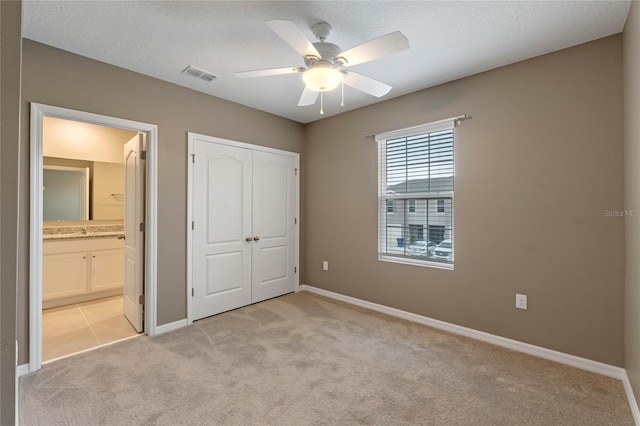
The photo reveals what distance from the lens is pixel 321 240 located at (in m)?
4.45

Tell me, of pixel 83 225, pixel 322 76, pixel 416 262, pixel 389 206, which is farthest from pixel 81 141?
pixel 416 262

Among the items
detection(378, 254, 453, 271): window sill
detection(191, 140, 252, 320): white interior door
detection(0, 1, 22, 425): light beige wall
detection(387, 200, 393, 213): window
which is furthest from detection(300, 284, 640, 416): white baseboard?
detection(0, 1, 22, 425): light beige wall

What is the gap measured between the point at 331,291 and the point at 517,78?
324 cm

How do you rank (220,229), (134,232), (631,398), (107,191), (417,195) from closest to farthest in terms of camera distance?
(631,398)
(134,232)
(417,195)
(220,229)
(107,191)

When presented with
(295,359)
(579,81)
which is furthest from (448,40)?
(295,359)

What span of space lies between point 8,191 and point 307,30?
6.61ft

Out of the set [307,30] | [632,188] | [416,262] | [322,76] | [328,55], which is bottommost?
[416,262]

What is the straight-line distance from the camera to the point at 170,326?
315 centimetres

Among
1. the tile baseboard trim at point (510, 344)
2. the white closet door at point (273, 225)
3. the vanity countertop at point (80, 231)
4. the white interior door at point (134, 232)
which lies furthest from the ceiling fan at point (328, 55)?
the vanity countertop at point (80, 231)

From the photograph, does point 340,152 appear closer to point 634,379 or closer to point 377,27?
point 377,27

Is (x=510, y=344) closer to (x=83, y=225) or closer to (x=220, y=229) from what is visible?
(x=220, y=229)

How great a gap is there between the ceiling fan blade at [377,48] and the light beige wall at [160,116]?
2.04m

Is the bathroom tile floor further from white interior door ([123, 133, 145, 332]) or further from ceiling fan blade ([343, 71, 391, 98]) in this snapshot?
ceiling fan blade ([343, 71, 391, 98])

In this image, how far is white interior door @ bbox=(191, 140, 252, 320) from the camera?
11.2 ft
